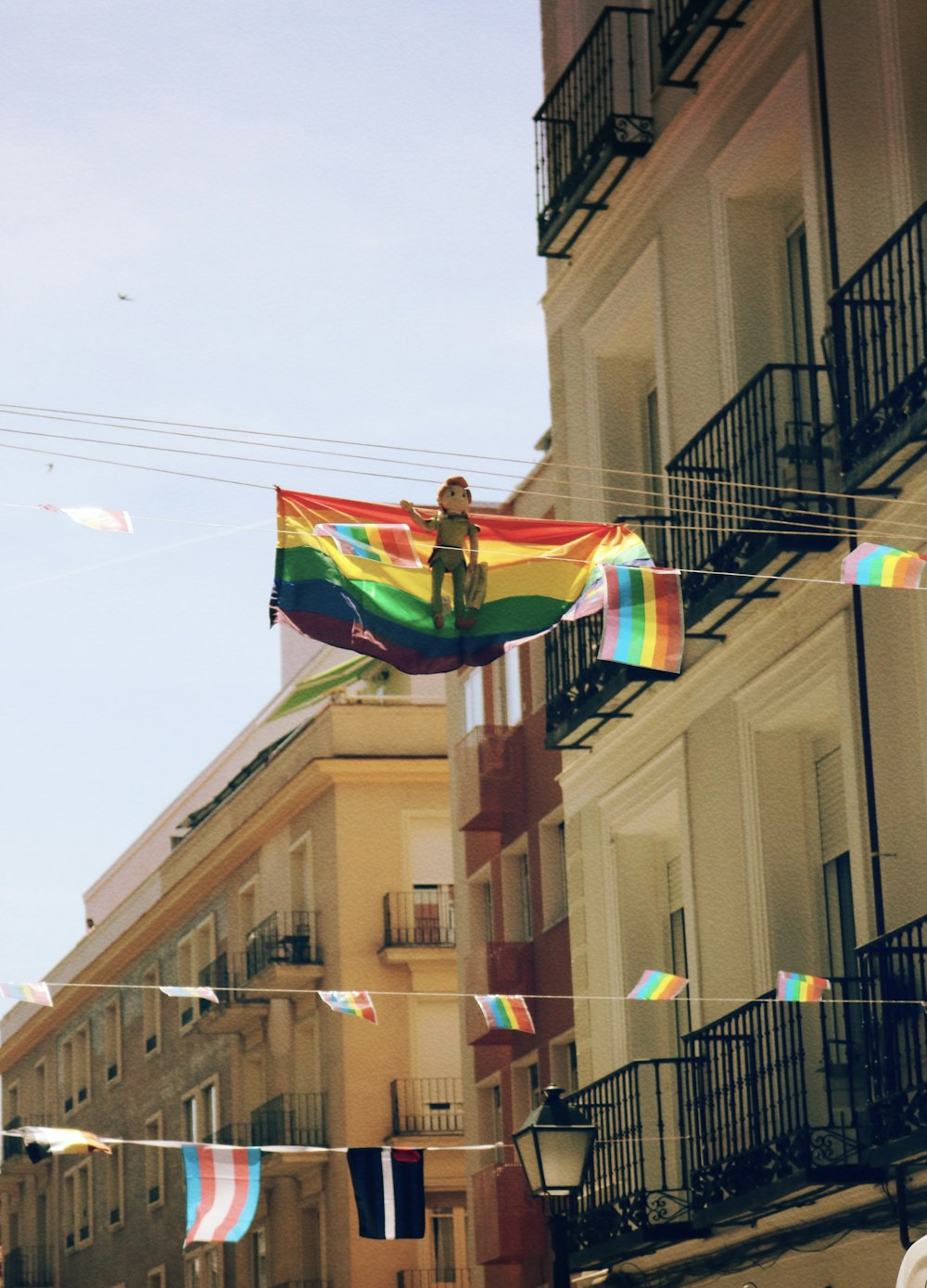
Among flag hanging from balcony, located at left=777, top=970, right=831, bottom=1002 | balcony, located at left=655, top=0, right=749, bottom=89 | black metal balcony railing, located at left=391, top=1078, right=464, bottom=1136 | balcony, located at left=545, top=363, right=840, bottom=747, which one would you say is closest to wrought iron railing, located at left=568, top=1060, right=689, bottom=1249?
flag hanging from balcony, located at left=777, top=970, right=831, bottom=1002

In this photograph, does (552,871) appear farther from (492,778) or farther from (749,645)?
(749,645)

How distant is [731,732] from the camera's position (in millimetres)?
17125

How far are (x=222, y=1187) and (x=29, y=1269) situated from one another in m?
37.7

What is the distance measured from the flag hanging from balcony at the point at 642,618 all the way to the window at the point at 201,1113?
26.8 m

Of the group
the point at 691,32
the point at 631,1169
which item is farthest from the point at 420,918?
the point at 691,32

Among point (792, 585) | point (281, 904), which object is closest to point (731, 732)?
point (792, 585)

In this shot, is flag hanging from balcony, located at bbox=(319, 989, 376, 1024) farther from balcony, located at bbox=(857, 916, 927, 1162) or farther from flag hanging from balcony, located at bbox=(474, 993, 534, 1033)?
balcony, located at bbox=(857, 916, 927, 1162)

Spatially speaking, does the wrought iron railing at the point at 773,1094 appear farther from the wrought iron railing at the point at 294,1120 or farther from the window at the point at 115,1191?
the window at the point at 115,1191

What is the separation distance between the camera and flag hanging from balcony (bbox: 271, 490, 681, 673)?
12.9 meters

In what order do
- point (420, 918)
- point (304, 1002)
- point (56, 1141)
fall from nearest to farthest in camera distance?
point (56, 1141) < point (420, 918) < point (304, 1002)

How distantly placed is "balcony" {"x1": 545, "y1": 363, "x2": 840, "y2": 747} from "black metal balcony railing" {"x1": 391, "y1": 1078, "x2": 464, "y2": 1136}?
53.9 feet

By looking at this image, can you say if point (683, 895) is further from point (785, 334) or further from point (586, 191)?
point (586, 191)

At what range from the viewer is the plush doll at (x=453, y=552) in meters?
13.2

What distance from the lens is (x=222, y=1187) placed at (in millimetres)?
16750
